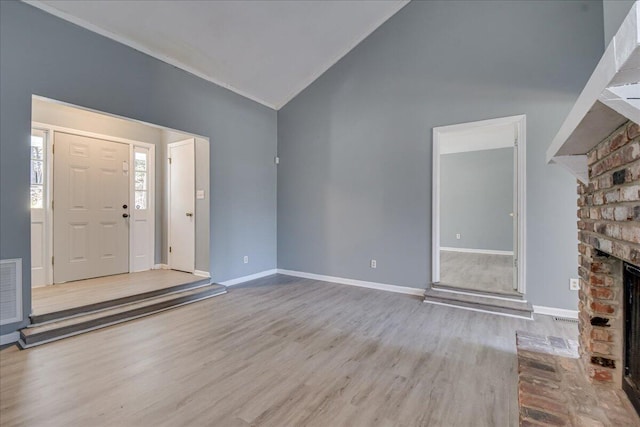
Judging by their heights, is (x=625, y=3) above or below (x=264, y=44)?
below

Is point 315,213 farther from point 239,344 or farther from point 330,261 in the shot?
Result: point 239,344

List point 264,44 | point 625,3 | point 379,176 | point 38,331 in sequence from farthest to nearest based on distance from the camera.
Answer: point 379,176, point 264,44, point 625,3, point 38,331

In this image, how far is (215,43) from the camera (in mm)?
3787

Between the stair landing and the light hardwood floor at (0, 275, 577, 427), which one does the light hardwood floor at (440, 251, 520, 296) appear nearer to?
the light hardwood floor at (0, 275, 577, 427)

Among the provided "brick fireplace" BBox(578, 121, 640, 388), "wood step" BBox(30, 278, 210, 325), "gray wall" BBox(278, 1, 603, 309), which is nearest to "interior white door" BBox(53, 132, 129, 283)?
"wood step" BBox(30, 278, 210, 325)

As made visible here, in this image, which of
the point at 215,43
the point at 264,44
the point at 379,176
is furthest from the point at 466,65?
the point at 215,43

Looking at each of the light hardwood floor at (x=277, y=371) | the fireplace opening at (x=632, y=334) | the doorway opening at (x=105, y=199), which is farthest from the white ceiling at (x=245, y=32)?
the fireplace opening at (x=632, y=334)

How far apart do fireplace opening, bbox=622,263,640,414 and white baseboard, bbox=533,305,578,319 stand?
214cm

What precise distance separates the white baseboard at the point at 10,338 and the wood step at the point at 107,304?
0.13 metres

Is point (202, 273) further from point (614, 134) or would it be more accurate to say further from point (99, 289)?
point (614, 134)

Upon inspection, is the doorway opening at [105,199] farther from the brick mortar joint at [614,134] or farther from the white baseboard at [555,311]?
the white baseboard at [555,311]

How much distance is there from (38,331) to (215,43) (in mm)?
3606

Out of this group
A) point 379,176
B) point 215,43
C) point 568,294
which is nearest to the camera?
point 568,294

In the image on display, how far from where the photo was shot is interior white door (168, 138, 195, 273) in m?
4.71
